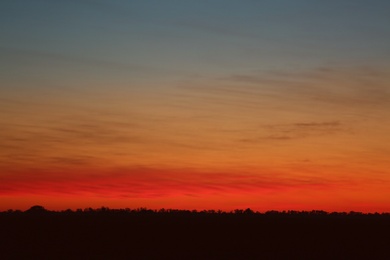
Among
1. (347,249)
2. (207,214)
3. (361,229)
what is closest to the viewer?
(347,249)

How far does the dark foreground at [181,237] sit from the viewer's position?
43250mm

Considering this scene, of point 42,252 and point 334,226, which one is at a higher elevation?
point 334,226

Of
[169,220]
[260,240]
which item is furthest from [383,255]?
[169,220]

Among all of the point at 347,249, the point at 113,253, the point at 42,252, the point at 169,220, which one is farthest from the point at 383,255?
the point at 169,220

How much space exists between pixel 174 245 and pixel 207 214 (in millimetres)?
31173

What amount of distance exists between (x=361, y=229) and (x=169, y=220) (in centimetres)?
1664

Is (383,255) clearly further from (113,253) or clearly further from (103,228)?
(103,228)

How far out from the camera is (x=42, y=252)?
139ft

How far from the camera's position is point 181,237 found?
53.5 m

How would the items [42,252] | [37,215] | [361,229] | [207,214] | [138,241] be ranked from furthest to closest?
[207,214] → [37,215] → [361,229] → [138,241] → [42,252]

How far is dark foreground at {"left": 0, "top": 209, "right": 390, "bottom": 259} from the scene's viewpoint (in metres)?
43.2

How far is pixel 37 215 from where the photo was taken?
72375mm

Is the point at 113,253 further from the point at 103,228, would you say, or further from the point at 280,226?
the point at 280,226

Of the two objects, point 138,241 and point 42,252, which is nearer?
point 42,252
